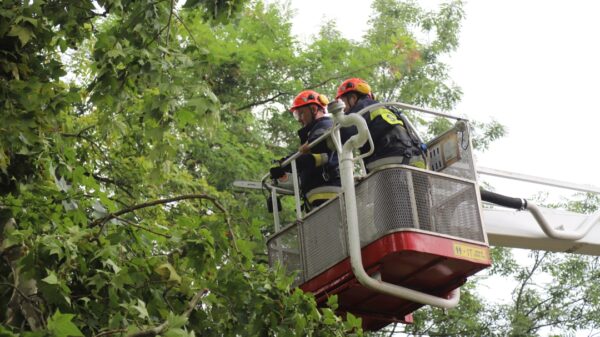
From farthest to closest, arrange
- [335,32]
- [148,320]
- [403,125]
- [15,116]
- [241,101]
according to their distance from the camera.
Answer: [335,32] → [241,101] → [403,125] → [15,116] → [148,320]

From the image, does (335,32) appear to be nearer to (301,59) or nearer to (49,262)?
(301,59)

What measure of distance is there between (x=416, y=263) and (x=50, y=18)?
3181mm

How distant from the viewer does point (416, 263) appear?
870 cm

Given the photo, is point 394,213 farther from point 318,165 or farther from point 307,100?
point 307,100

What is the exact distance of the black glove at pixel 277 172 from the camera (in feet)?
32.0

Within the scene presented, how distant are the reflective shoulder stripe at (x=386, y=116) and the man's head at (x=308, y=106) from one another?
0.96 metres

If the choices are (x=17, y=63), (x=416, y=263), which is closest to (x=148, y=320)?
(x=17, y=63)

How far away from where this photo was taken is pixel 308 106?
33.4 ft

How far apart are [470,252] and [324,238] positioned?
1.11m

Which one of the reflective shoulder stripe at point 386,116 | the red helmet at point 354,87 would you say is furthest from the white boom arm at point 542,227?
the red helmet at point 354,87

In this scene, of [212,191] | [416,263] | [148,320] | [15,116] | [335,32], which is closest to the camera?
[148,320]

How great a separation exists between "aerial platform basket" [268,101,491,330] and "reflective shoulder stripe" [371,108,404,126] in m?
0.42

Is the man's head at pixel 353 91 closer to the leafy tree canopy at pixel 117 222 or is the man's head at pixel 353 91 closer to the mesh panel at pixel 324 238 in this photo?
the mesh panel at pixel 324 238

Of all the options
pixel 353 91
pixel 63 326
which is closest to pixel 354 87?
pixel 353 91
